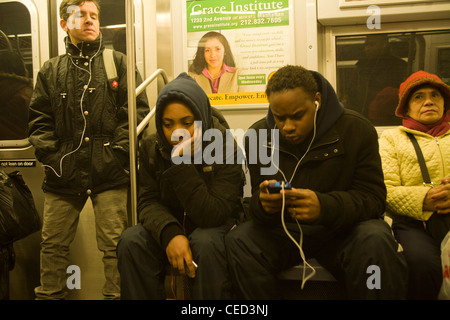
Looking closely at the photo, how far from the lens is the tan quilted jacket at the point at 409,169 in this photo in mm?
1992


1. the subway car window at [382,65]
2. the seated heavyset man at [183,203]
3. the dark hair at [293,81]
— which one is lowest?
the seated heavyset man at [183,203]

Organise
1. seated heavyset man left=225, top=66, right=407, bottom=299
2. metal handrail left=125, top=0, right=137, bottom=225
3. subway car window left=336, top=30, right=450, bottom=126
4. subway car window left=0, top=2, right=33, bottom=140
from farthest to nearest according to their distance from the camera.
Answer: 1. subway car window left=0, top=2, right=33, bottom=140
2. subway car window left=336, top=30, right=450, bottom=126
3. metal handrail left=125, top=0, right=137, bottom=225
4. seated heavyset man left=225, top=66, right=407, bottom=299

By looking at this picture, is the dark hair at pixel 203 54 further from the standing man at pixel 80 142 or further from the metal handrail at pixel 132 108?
the metal handrail at pixel 132 108

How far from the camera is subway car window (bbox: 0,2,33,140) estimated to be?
3.23m

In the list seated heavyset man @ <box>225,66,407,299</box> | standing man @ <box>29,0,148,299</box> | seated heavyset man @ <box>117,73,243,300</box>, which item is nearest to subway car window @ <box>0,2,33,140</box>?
standing man @ <box>29,0,148,299</box>

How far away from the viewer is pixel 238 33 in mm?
2953

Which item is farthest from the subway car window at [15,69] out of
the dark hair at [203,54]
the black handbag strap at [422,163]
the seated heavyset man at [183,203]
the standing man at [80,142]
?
the black handbag strap at [422,163]

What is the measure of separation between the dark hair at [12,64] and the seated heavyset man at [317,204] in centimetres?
228

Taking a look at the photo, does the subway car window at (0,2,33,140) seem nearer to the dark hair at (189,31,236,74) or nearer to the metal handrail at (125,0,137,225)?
the dark hair at (189,31,236,74)

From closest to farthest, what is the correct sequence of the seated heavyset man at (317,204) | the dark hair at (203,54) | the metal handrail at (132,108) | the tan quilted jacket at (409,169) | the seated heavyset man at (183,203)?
the seated heavyset man at (317,204), the seated heavyset man at (183,203), the tan quilted jacket at (409,169), the metal handrail at (132,108), the dark hair at (203,54)

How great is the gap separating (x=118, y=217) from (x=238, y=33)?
5.17 ft

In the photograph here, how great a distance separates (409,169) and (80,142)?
6.53ft

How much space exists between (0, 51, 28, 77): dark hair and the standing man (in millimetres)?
706

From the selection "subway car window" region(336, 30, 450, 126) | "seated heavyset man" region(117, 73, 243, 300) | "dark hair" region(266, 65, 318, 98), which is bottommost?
"seated heavyset man" region(117, 73, 243, 300)
